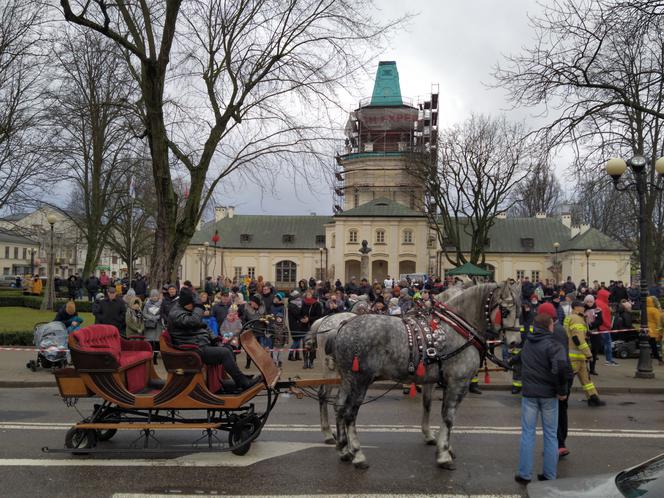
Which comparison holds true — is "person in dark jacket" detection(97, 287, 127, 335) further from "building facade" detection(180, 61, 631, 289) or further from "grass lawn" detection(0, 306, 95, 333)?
"building facade" detection(180, 61, 631, 289)

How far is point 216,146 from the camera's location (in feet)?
66.4

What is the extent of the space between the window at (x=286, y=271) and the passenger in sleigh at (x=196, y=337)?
6703cm

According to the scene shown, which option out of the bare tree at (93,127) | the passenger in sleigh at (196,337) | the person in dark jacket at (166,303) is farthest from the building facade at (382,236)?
the passenger in sleigh at (196,337)

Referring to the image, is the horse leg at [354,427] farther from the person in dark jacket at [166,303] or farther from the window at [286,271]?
the window at [286,271]

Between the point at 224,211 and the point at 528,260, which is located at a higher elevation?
the point at 224,211

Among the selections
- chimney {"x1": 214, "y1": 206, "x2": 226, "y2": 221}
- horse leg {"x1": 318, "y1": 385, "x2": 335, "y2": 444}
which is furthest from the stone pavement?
chimney {"x1": 214, "y1": 206, "x2": 226, "y2": 221}

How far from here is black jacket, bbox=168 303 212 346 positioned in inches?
314

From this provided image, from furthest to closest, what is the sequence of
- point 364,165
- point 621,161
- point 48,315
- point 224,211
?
point 224,211 → point 364,165 → point 48,315 → point 621,161

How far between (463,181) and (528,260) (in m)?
27.1

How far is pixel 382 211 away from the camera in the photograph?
67375 mm

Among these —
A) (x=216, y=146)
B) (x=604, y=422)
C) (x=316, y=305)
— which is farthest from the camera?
(x=216, y=146)

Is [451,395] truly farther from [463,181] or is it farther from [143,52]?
[463,181]

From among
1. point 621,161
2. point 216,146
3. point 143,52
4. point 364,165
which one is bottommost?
point 621,161

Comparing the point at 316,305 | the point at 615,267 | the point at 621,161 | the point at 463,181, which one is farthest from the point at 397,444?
the point at 615,267
